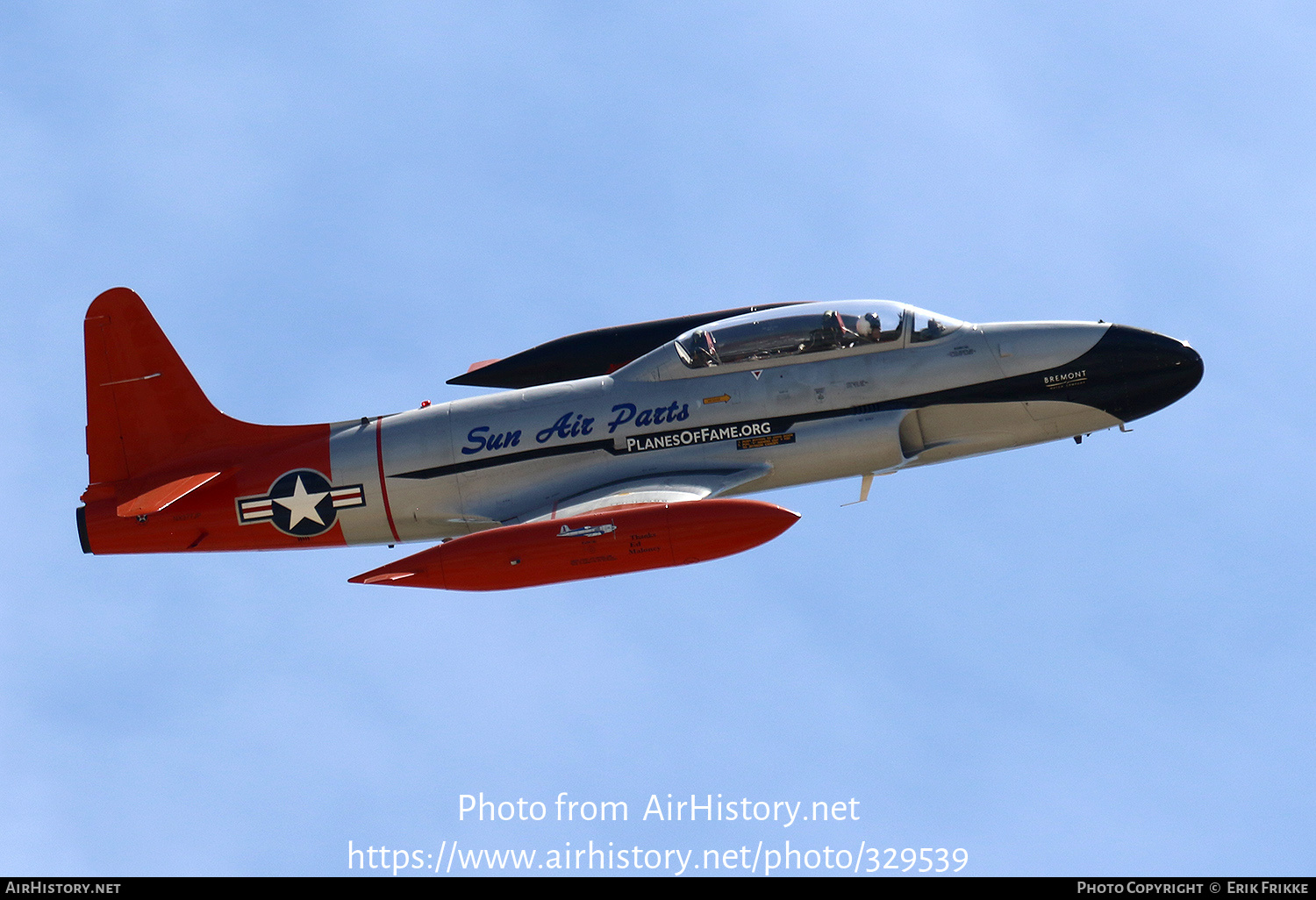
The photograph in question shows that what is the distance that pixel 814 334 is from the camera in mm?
22156

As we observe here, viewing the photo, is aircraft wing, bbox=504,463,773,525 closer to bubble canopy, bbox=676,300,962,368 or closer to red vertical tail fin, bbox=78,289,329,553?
bubble canopy, bbox=676,300,962,368

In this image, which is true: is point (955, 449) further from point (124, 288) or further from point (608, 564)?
point (124, 288)

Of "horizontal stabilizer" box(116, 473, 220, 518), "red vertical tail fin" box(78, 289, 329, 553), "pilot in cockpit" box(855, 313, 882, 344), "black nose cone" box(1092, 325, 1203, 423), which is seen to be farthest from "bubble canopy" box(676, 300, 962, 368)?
"horizontal stabilizer" box(116, 473, 220, 518)

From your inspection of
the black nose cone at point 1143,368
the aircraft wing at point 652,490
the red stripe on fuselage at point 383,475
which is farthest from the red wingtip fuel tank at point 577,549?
the black nose cone at point 1143,368

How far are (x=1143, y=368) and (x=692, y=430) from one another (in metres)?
6.34

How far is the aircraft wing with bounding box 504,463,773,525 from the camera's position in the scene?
69.7ft

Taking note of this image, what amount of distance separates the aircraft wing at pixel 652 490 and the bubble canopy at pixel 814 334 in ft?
5.16

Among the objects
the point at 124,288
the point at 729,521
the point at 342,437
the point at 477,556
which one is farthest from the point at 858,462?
the point at 124,288

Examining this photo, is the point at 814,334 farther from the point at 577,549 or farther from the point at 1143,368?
the point at 577,549

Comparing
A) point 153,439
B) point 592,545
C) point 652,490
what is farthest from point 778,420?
point 153,439

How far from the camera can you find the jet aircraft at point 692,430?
71.9 feet

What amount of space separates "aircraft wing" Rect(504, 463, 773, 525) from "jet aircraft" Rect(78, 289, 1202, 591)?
1.4 inches

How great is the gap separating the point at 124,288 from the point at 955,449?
12418 millimetres
